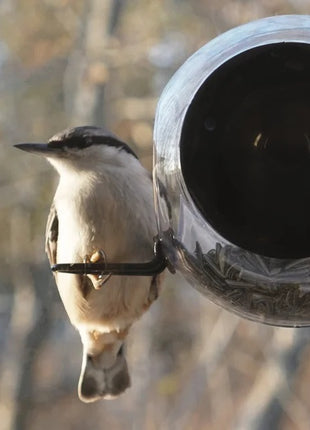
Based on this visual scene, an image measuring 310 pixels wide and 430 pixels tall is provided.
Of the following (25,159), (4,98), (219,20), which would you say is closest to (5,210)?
(25,159)

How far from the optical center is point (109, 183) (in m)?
1.62

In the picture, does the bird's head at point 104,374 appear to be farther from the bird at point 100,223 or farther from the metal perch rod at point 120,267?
the metal perch rod at point 120,267

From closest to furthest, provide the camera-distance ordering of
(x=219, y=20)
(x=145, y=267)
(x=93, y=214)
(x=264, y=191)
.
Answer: (x=264, y=191)
(x=145, y=267)
(x=93, y=214)
(x=219, y=20)

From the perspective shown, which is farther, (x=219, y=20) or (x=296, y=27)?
(x=219, y=20)

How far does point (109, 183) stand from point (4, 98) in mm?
5067

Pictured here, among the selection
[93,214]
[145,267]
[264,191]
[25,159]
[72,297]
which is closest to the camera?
[264,191]

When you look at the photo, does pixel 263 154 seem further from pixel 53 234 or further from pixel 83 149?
pixel 53 234

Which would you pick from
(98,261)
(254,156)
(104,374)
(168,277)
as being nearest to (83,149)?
(98,261)

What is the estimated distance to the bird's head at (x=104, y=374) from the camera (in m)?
1.96

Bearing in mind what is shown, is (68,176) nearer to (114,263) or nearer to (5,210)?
(114,263)

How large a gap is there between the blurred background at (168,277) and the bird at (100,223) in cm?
371

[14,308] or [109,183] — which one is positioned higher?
[109,183]

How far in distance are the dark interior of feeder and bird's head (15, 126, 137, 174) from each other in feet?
1.48

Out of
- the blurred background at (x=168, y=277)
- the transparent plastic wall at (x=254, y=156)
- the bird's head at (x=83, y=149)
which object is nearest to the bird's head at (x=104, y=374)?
the bird's head at (x=83, y=149)
